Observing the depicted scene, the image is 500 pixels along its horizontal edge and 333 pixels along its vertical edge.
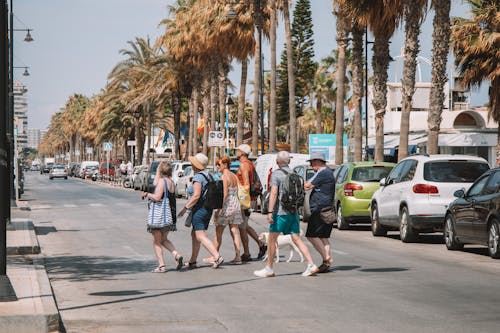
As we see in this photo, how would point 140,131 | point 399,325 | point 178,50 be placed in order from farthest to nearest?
point 140,131, point 178,50, point 399,325

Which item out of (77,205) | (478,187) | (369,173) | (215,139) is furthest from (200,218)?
(215,139)

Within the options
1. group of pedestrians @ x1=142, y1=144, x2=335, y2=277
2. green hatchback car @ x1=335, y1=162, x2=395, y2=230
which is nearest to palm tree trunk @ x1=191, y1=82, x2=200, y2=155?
green hatchback car @ x1=335, y1=162, x2=395, y2=230

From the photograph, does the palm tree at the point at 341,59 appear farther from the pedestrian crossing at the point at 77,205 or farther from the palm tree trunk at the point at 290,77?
the pedestrian crossing at the point at 77,205

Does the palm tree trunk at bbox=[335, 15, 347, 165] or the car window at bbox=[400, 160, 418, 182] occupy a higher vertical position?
the palm tree trunk at bbox=[335, 15, 347, 165]

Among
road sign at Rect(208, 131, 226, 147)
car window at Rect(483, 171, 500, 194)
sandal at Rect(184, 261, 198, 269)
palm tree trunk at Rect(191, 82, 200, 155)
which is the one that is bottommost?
sandal at Rect(184, 261, 198, 269)

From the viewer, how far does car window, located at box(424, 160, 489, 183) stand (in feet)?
67.2

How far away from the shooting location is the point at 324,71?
4021 inches

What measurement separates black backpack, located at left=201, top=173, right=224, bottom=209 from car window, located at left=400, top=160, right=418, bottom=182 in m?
6.64

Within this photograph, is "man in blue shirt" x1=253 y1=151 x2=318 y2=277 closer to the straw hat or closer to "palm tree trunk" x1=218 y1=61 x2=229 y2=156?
the straw hat

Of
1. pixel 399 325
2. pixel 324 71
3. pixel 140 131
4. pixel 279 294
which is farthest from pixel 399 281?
pixel 324 71

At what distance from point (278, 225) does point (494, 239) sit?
15.3ft

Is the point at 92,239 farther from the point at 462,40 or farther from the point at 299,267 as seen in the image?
the point at 462,40

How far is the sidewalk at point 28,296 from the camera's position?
29.7 feet

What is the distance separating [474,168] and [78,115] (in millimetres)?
135465
